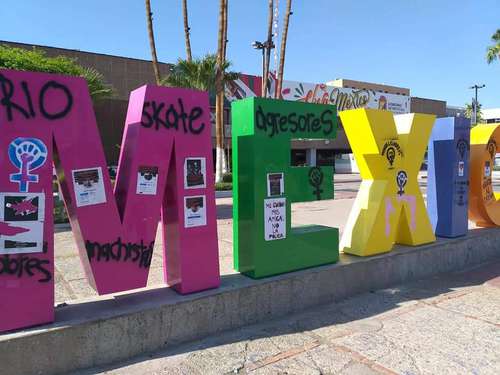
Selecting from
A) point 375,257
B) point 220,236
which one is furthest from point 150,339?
point 220,236

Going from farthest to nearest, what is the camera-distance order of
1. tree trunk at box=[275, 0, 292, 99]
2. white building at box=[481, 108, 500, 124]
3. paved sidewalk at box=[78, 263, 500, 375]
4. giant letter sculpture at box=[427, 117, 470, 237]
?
white building at box=[481, 108, 500, 124] < tree trunk at box=[275, 0, 292, 99] < giant letter sculpture at box=[427, 117, 470, 237] < paved sidewalk at box=[78, 263, 500, 375]

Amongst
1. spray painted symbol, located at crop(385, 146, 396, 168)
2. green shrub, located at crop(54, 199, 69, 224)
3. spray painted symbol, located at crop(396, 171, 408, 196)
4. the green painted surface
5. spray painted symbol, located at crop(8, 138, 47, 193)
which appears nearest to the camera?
spray painted symbol, located at crop(8, 138, 47, 193)

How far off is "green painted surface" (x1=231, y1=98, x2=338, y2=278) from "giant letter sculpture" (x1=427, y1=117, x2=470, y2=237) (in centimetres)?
251

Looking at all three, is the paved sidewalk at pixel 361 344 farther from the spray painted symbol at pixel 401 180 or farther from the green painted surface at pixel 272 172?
the spray painted symbol at pixel 401 180

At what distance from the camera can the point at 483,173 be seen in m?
6.95

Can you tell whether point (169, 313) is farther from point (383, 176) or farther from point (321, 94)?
point (321, 94)

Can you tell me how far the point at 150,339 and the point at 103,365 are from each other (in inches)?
16.7

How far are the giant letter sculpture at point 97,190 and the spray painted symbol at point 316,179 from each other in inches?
51.3

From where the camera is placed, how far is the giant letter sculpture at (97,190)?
3.12m

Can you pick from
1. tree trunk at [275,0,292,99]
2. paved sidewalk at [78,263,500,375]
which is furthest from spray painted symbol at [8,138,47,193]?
tree trunk at [275,0,292,99]

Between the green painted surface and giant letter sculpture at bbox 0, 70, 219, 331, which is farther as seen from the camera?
the green painted surface

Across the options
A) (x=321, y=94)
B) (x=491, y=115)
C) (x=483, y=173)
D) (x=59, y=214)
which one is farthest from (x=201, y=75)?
(x=491, y=115)

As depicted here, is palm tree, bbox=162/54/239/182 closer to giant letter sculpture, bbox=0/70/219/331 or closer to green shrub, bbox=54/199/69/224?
green shrub, bbox=54/199/69/224

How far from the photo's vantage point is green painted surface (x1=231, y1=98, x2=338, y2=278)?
4320 millimetres
